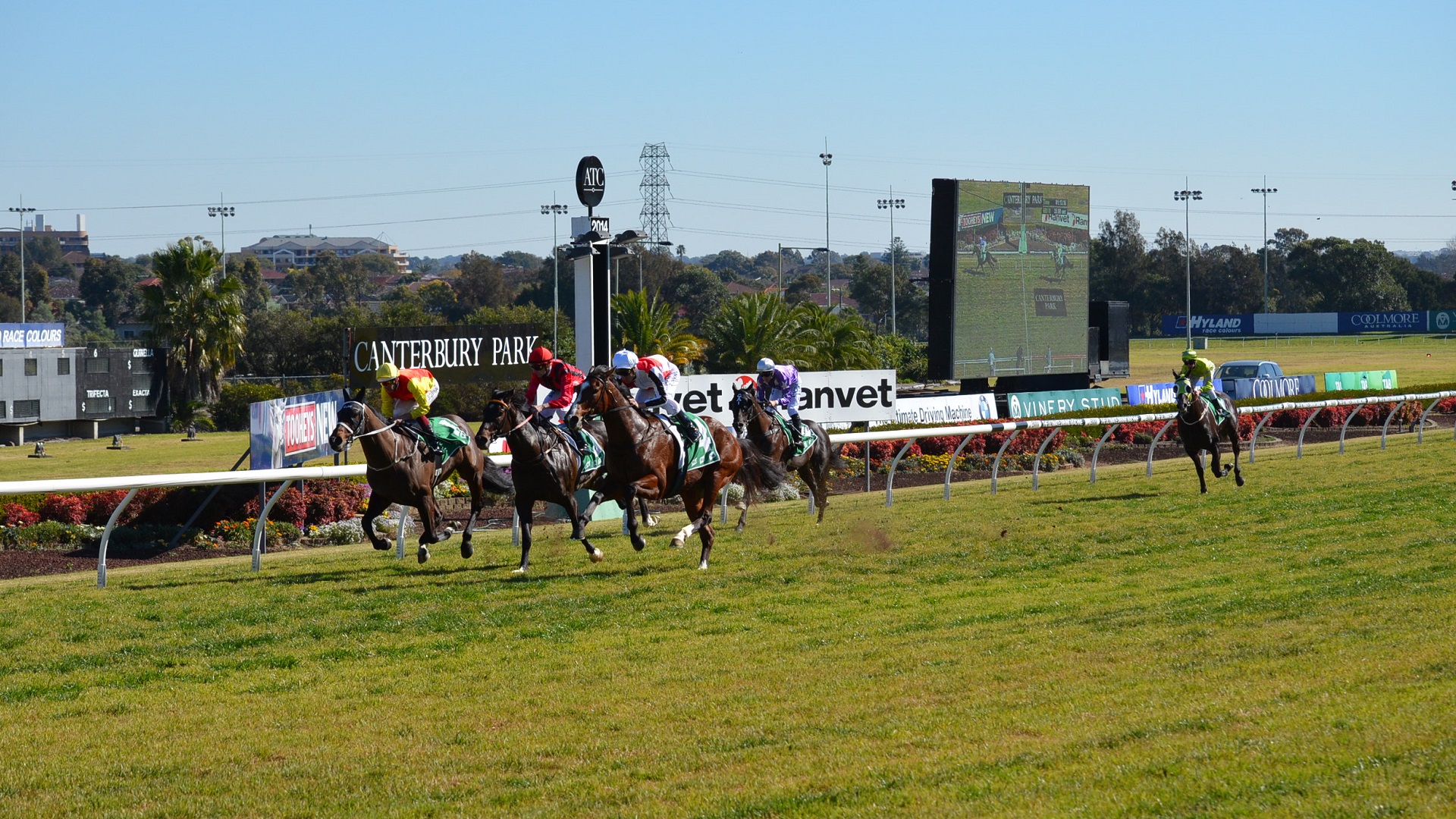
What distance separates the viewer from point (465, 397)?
128 feet

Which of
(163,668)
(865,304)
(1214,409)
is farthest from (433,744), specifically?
(865,304)

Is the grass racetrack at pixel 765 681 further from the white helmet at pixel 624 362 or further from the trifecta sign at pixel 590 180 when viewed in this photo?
the trifecta sign at pixel 590 180

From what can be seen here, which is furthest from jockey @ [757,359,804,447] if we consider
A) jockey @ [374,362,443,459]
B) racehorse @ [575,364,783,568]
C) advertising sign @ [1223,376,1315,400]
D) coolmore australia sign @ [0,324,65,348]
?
coolmore australia sign @ [0,324,65,348]

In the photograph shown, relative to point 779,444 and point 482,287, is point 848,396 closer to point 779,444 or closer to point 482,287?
point 779,444

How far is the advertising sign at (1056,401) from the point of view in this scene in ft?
84.2

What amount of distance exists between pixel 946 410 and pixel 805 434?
11.0m

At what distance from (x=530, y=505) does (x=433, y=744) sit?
17.5 ft

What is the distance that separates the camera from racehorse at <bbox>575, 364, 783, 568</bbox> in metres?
10.5

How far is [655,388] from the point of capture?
455 inches

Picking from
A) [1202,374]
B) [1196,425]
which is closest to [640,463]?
[1196,425]

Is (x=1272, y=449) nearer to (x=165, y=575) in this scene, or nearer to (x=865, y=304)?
(x=165, y=575)

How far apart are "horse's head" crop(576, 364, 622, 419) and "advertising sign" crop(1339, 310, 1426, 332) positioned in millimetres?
81015

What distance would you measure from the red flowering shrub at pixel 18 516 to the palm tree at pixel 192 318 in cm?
2908

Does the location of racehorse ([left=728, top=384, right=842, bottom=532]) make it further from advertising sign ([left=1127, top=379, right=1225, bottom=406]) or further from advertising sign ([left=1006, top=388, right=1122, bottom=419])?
advertising sign ([left=1127, top=379, right=1225, bottom=406])
